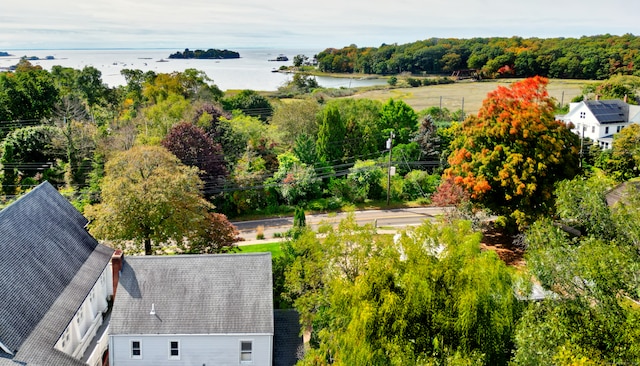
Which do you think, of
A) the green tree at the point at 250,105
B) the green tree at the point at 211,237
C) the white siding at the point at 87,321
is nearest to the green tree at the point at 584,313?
the white siding at the point at 87,321

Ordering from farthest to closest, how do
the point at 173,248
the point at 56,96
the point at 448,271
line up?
the point at 56,96
the point at 173,248
the point at 448,271

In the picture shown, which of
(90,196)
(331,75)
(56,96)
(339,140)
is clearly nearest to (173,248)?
(90,196)

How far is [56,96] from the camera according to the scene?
248 feet

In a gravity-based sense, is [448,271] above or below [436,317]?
above

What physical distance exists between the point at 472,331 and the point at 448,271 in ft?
7.12

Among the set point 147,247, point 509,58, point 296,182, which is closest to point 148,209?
point 147,247

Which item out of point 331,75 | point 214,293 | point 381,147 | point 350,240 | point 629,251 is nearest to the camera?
point 629,251

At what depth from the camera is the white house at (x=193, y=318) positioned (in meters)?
24.5

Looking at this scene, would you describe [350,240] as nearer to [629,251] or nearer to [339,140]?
[629,251]

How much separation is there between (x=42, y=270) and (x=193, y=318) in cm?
727

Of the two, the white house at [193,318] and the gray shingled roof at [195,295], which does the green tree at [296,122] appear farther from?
the white house at [193,318]

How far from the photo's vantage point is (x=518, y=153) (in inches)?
1455

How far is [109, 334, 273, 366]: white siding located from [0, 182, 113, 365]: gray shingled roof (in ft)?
10.1

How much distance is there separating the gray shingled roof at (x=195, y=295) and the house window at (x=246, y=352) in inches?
30.3
